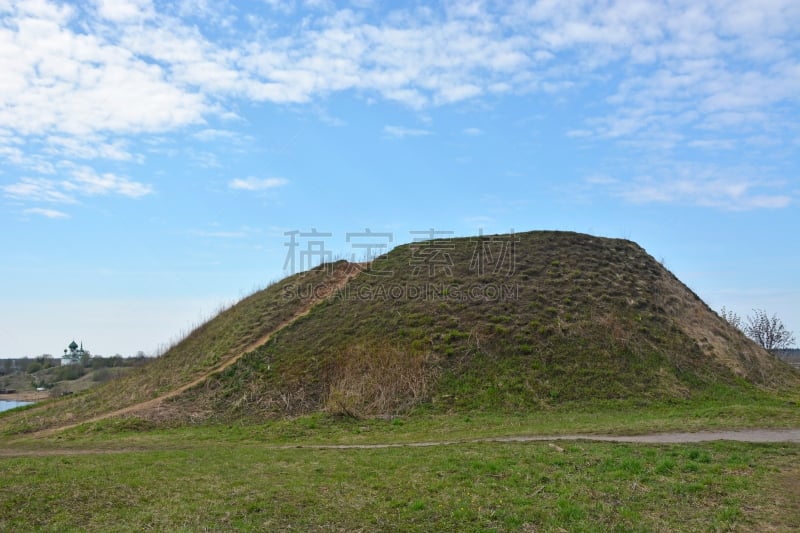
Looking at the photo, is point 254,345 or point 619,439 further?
point 254,345

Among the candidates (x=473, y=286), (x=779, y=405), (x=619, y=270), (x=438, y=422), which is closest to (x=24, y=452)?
(x=438, y=422)

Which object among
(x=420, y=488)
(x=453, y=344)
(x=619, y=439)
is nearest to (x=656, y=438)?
(x=619, y=439)

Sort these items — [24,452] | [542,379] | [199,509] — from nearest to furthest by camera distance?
[199,509] < [24,452] < [542,379]

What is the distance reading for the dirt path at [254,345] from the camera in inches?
886

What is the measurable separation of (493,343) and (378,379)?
5.54 meters

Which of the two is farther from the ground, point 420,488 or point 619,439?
point 619,439

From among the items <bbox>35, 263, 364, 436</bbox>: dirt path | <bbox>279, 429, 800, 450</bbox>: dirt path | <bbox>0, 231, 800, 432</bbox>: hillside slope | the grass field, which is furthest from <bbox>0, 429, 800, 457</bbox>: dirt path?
<bbox>35, 263, 364, 436</bbox>: dirt path

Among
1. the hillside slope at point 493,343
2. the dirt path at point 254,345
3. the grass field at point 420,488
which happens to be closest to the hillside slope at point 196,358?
the dirt path at point 254,345

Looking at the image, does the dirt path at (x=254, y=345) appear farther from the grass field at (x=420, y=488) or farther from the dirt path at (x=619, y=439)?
the grass field at (x=420, y=488)

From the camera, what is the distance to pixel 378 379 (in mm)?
23469

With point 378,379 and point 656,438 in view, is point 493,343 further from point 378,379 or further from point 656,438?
point 656,438

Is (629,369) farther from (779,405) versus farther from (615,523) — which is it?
(615,523)

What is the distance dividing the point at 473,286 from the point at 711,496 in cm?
2062

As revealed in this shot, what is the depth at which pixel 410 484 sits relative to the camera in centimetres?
1027
